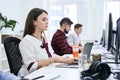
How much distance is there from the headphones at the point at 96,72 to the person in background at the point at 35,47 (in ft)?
1.75

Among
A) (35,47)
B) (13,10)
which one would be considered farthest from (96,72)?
(13,10)

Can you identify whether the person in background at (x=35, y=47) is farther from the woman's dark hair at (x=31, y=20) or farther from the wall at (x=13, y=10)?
the wall at (x=13, y=10)

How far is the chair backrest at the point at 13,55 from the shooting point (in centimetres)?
178

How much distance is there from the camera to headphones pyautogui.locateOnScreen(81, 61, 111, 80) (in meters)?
1.29

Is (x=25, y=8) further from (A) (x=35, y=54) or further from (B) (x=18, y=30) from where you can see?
→ (A) (x=35, y=54)

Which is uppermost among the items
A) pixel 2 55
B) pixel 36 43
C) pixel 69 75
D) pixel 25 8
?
pixel 25 8

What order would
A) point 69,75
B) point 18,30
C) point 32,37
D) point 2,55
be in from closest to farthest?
point 69,75 → point 32,37 → point 2,55 → point 18,30

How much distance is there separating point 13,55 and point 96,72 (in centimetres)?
79

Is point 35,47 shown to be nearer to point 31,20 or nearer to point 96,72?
point 31,20

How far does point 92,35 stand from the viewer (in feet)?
18.8

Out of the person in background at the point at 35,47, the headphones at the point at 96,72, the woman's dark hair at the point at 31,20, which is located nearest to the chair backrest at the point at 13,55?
the person in background at the point at 35,47

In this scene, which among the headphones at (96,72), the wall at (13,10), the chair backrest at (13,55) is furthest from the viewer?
the wall at (13,10)

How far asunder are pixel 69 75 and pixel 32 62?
1.50ft

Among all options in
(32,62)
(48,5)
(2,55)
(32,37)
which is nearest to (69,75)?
(32,62)
